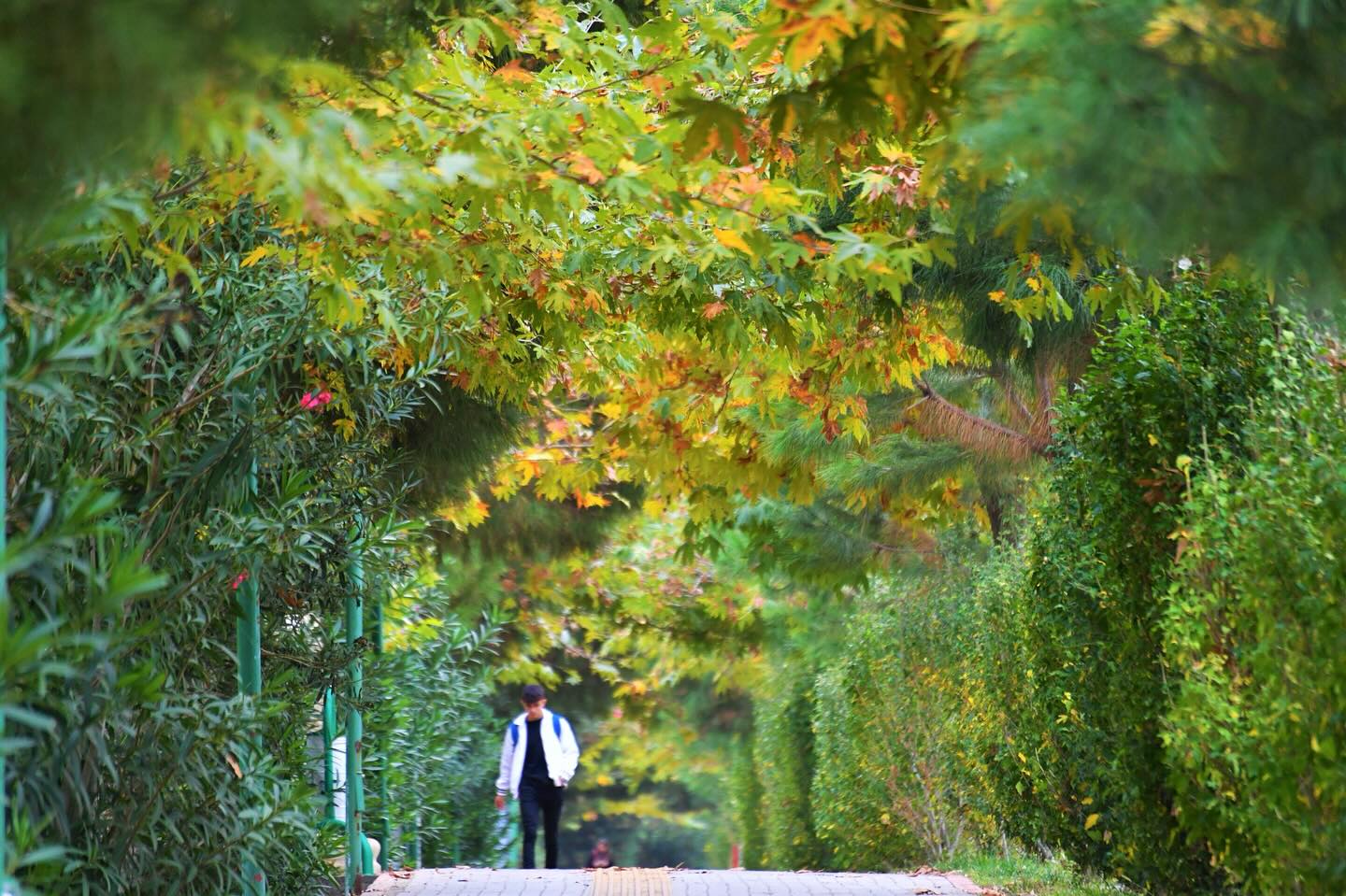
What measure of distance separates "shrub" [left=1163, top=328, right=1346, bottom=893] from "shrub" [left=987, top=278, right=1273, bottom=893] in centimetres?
46

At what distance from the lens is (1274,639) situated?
4992mm

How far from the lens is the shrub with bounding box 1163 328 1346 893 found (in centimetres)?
471

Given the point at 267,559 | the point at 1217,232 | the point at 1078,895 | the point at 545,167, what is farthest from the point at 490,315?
the point at 1217,232

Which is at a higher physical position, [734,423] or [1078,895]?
[734,423]

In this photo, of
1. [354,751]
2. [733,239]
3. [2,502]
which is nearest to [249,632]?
[354,751]

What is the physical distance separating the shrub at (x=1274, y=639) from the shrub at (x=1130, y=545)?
46 cm

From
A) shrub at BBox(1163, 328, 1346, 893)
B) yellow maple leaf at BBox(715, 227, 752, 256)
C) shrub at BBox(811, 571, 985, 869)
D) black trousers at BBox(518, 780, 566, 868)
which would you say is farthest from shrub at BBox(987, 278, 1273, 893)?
black trousers at BBox(518, 780, 566, 868)

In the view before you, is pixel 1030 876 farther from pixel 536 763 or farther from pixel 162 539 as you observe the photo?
pixel 162 539

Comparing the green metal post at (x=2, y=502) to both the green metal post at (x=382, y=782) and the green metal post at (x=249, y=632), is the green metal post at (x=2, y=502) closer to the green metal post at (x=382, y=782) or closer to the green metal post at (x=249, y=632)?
the green metal post at (x=249, y=632)

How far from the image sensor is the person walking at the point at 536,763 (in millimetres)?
12188

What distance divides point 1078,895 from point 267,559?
519 centimetres

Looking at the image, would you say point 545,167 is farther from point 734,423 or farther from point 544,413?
point 544,413

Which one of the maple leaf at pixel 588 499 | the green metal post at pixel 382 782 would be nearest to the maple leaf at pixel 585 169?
the green metal post at pixel 382 782

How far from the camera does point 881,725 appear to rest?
1323cm
